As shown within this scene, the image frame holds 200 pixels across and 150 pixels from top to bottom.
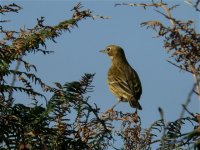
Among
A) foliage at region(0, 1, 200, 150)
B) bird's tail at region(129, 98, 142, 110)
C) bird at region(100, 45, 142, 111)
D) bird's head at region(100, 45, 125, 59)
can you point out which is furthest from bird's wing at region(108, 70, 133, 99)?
foliage at region(0, 1, 200, 150)

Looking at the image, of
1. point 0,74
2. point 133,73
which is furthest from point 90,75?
point 133,73

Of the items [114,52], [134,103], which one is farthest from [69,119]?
[114,52]

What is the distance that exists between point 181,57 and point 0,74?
1.44m

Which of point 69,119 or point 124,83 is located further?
point 124,83

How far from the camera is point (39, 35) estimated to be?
196 inches

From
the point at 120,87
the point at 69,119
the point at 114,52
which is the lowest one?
the point at 69,119

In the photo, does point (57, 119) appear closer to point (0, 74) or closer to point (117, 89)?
point (0, 74)

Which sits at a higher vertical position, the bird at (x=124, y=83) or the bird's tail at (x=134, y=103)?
the bird at (x=124, y=83)

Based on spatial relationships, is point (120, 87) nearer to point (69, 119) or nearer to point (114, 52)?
point (114, 52)

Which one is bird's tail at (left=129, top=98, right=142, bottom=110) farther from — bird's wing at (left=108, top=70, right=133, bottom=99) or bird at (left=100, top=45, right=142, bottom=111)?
bird's wing at (left=108, top=70, right=133, bottom=99)

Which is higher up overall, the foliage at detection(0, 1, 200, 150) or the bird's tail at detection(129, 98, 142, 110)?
the bird's tail at detection(129, 98, 142, 110)

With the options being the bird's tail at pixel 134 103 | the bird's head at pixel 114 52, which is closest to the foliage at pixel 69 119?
the bird's tail at pixel 134 103

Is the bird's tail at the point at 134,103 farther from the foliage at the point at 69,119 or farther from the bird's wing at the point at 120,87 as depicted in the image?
the foliage at the point at 69,119

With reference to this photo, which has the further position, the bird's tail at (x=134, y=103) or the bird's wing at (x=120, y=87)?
the bird's wing at (x=120, y=87)
